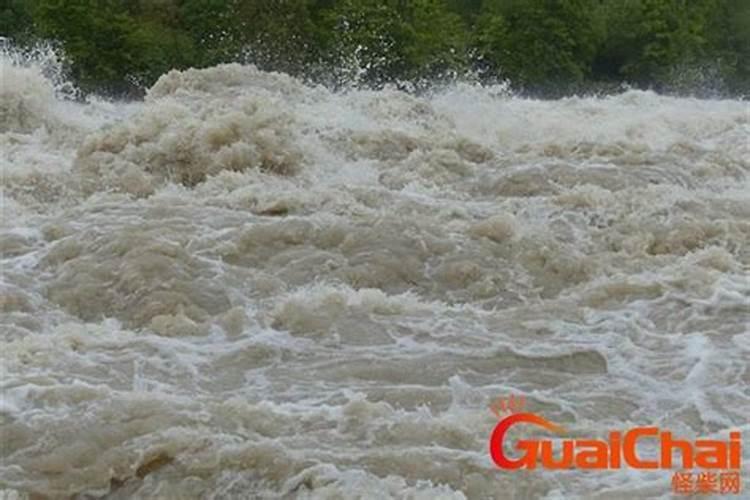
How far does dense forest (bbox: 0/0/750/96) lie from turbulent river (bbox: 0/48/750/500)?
10906mm

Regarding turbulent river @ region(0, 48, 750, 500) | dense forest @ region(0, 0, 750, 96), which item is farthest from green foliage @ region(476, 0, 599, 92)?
turbulent river @ region(0, 48, 750, 500)

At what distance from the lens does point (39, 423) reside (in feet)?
20.0

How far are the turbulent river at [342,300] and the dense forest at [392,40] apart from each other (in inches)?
429

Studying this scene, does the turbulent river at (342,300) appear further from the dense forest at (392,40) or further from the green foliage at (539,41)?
the green foliage at (539,41)

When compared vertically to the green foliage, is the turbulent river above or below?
below

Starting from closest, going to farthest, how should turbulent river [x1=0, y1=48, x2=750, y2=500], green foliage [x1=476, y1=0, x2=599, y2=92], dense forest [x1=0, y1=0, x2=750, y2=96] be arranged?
turbulent river [x1=0, y1=48, x2=750, y2=500]
dense forest [x1=0, y1=0, x2=750, y2=96]
green foliage [x1=476, y1=0, x2=599, y2=92]

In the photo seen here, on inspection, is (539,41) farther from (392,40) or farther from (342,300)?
(342,300)

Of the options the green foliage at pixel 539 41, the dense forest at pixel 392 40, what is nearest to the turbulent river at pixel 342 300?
the dense forest at pixel 392 40

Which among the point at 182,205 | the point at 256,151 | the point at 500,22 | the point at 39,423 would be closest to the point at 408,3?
the point at 500,22

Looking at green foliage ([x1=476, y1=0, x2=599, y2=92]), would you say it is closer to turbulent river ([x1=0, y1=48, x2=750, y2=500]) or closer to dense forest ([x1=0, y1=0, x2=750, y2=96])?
dense forest ([x1=0, y1=0, x2=750, y2=96])

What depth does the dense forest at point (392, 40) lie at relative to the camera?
24.8 metres

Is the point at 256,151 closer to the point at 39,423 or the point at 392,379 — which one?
the point at 392,379

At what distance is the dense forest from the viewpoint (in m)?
24.8

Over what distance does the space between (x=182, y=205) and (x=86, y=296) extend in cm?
227
